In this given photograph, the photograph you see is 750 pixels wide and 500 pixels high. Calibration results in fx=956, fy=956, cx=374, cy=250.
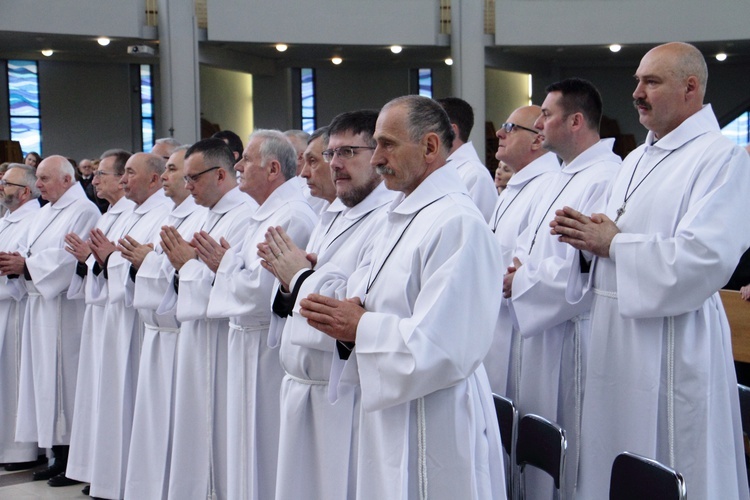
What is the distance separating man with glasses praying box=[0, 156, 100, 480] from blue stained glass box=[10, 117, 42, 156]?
15.3 m

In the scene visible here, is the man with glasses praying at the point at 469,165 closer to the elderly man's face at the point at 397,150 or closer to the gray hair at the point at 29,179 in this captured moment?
the elderly man's face at the point at 397,150

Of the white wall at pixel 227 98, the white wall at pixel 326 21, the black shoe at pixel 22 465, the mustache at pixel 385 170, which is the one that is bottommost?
the black shoe at pixel 22 465

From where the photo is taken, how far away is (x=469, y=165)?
19.3 ft

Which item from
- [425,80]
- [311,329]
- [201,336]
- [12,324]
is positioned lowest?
[12,324]

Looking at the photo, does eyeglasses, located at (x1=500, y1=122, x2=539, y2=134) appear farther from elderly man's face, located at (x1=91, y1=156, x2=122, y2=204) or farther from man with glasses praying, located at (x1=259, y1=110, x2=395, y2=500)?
elderly man's face, located at (x1=91, y1=156, x2=122, y2=204)

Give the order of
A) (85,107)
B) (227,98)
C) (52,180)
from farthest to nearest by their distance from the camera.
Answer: (227,98), (85,107), (52,180)

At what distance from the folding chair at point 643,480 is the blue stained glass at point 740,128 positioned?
22684 millimetres

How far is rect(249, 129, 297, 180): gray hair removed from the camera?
518 centimetres

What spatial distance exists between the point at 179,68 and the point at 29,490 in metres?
12.7

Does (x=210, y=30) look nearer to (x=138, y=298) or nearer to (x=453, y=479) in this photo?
(x=138, y=298)

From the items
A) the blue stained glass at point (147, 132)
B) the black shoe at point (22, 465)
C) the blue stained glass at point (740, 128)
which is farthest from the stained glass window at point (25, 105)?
the blue stained glass at point (740, 128)

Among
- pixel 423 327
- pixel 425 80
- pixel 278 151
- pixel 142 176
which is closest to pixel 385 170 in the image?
pixel 423 327

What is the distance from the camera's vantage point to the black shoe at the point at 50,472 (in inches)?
267

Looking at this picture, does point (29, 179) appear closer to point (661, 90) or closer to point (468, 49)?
point (661, 90)
